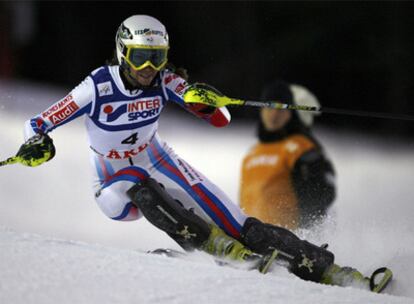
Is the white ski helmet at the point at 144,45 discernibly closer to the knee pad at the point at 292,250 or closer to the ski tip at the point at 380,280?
the knee pad at the point at 292,250

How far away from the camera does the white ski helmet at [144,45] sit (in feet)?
17.7

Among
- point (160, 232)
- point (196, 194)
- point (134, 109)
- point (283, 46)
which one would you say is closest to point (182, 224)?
point (196, 194)

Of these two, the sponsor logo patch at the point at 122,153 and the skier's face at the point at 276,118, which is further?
the skier's face at the point at 276,118

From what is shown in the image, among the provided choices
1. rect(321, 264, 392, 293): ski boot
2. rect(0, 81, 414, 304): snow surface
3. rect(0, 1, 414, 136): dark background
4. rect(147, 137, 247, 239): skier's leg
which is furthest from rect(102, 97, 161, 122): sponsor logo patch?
rect(0, 1, 414, 136): dark background

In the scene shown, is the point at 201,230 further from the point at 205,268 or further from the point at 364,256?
the point at 364,256

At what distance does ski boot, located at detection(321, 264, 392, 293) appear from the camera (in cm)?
529

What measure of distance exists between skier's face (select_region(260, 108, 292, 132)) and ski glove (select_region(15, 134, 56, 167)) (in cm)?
190

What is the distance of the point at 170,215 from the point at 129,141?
0.48 m

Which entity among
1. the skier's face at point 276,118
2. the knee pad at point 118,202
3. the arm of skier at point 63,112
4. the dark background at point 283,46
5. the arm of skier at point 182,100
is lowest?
the knee pad at point 118,202

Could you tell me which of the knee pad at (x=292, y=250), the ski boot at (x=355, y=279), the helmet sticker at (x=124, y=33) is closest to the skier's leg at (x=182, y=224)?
the knee pad at (x=292, y=250)

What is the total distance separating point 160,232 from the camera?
23.4 feet

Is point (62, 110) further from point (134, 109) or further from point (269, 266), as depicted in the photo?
point (269, 266)

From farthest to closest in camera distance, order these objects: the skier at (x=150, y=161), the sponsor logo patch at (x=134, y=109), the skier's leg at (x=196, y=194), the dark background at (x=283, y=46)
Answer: the dark background at (x=283, y=46), the skier's leg at (x=196, y=194), the sponsor logo patch at (x=134, y=109), the skier at (x=150, y=161)

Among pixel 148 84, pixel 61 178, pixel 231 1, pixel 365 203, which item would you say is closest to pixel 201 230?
pixel 148 84
